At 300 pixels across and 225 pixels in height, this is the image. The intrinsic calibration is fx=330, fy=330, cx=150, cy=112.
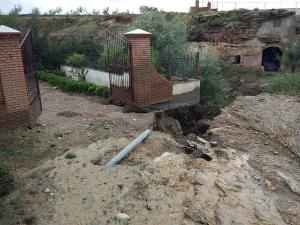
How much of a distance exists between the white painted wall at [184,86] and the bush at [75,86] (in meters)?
2.62

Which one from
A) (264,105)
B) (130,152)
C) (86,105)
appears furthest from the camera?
(264,105)

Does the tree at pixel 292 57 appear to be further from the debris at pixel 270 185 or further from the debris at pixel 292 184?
the debris at pixel 270 185

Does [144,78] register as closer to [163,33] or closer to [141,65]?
[141,65]

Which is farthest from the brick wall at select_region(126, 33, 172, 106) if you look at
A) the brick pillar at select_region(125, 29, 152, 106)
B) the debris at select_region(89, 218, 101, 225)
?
the debris at select_region(89, 218, 101, 225)

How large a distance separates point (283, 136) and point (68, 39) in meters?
13.9

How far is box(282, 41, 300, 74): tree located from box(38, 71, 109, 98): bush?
38.7ft

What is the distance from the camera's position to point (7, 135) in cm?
718

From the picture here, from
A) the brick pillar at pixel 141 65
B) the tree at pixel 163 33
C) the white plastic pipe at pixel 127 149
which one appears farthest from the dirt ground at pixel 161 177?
the tree at pixel 163 33

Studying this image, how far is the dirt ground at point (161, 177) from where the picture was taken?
4824 mm

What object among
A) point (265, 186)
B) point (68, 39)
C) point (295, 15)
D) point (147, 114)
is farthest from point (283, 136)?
point (295, 15)

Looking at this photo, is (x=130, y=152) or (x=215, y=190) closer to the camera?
(x=215, y=190)

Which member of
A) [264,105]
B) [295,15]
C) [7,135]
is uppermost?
[295,15]

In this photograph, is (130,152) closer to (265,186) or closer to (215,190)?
(215,190)

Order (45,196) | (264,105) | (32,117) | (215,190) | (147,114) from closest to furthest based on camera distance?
(45,196) < (215,190) < (32,117) < (147,114) < (264,105)
